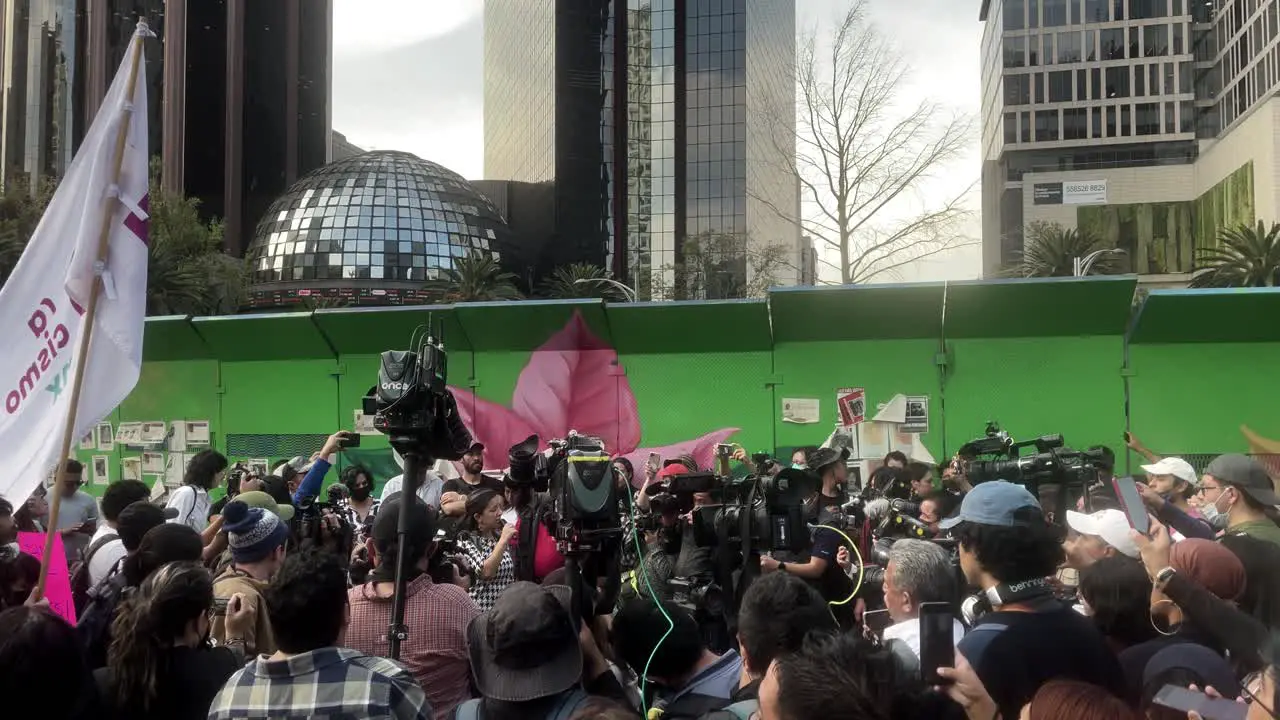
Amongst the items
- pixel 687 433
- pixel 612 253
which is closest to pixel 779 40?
pixel 612 253

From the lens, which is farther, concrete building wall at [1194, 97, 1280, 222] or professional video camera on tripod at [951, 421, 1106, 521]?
concrete building wall at [1194, 97, 1280, 222]

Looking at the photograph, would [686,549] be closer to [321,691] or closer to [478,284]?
[321,691]

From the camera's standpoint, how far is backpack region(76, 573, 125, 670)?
14.1 feet

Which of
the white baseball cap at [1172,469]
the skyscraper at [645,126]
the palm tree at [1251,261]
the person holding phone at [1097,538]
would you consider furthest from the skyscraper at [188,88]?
the person holding phone at [1097,538]

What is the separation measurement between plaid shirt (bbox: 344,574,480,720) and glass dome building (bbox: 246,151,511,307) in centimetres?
7199

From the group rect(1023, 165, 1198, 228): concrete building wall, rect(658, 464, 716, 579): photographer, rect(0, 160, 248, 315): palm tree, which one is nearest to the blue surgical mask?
rect(658, 464, 716, 579): photographer

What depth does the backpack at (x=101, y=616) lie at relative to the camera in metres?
4.29

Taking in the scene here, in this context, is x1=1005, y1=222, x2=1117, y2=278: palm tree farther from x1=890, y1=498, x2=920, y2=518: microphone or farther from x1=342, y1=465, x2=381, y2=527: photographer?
x1=890, y1=498, x2=920, y2=518: microphone

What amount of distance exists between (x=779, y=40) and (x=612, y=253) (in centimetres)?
3511

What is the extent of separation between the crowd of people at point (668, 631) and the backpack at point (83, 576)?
0.55m

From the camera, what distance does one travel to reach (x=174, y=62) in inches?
3100

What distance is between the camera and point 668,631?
3520 mm

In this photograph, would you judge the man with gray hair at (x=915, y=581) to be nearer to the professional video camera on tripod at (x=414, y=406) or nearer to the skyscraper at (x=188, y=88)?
the professional video camera on tripod at (x=414, y=406)

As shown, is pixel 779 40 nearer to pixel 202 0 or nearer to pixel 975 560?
pixel 202 0
